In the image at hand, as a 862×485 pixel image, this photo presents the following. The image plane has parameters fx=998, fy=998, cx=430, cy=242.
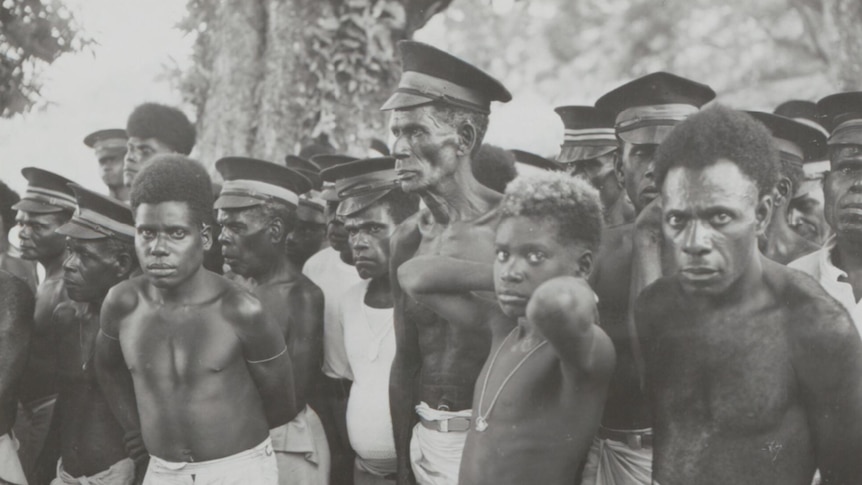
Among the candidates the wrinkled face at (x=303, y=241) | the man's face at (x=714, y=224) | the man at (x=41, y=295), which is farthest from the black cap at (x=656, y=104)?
the man at (x=41, y=295)

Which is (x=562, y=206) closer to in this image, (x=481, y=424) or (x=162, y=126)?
(x=481, y=424)

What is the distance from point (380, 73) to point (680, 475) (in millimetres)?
6338

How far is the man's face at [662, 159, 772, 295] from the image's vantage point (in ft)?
10.4

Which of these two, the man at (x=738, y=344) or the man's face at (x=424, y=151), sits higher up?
the man's face at (x=424, y=151)

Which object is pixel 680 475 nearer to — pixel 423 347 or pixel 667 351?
pixel 667 351

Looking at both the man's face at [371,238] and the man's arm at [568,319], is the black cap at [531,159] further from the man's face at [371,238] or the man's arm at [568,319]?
the man's arm at [568,319]

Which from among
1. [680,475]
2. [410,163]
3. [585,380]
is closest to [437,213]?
[410,163]

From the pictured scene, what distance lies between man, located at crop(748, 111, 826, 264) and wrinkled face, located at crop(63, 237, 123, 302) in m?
3.25

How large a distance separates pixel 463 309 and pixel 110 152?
15.2 feet

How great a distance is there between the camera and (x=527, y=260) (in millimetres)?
3400

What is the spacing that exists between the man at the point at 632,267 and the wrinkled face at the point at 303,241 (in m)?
2.56

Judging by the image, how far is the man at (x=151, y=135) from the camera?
270 inches

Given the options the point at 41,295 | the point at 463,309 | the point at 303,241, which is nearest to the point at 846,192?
the point at 463,309

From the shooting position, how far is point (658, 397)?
3.41m
